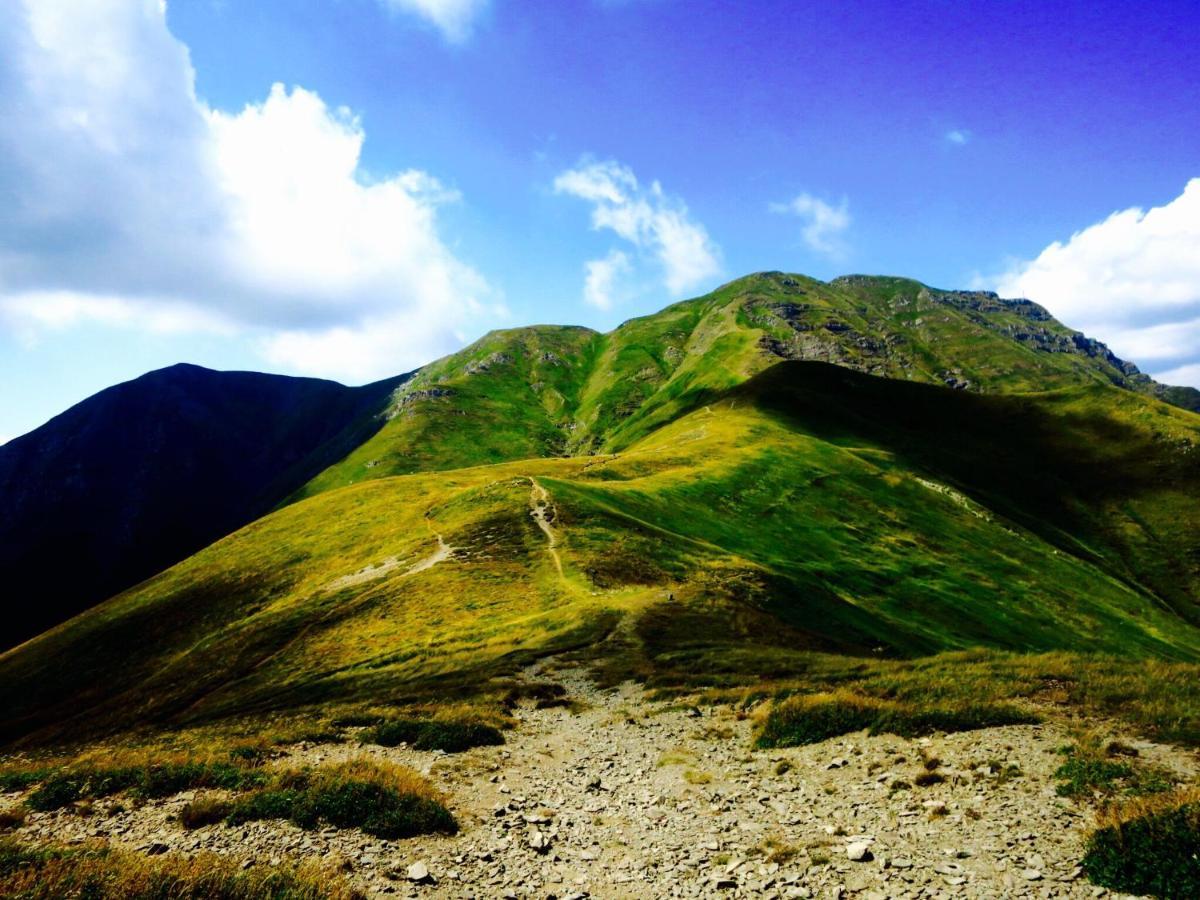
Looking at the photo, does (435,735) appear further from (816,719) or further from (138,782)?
(816,719)

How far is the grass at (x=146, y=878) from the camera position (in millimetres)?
11531

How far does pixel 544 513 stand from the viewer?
7112cm

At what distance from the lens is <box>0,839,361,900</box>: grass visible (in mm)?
11531

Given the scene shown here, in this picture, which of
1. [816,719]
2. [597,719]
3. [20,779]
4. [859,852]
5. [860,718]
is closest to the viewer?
[859,852]

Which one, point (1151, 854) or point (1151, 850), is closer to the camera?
point (1151, 854)

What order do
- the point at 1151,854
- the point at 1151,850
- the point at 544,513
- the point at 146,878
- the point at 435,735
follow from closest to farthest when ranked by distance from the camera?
the point at 1151,854 < the point at 1151,850 < the point at 146,878 < the point at 435,735 < the point at 544,513

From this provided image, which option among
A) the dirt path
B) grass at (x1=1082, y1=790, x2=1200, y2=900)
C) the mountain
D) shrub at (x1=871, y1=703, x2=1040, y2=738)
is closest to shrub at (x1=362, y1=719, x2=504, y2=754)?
the mountain

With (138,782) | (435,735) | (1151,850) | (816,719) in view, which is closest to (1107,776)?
(1151,850)

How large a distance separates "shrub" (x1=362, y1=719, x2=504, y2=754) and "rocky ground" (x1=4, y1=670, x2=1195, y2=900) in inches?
102

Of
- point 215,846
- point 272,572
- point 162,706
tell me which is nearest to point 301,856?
point 215,846

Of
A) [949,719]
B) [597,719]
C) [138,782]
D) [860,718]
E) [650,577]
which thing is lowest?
[597,719]

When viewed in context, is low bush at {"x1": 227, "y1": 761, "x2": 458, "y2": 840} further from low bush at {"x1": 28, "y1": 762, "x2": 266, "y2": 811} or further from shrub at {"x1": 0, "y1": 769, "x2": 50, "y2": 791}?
shrub at {"x1": 0, "y1": 769, "x2": 50, "y2": 791}

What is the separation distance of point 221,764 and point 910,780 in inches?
873

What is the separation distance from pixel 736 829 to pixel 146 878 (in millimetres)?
13511
